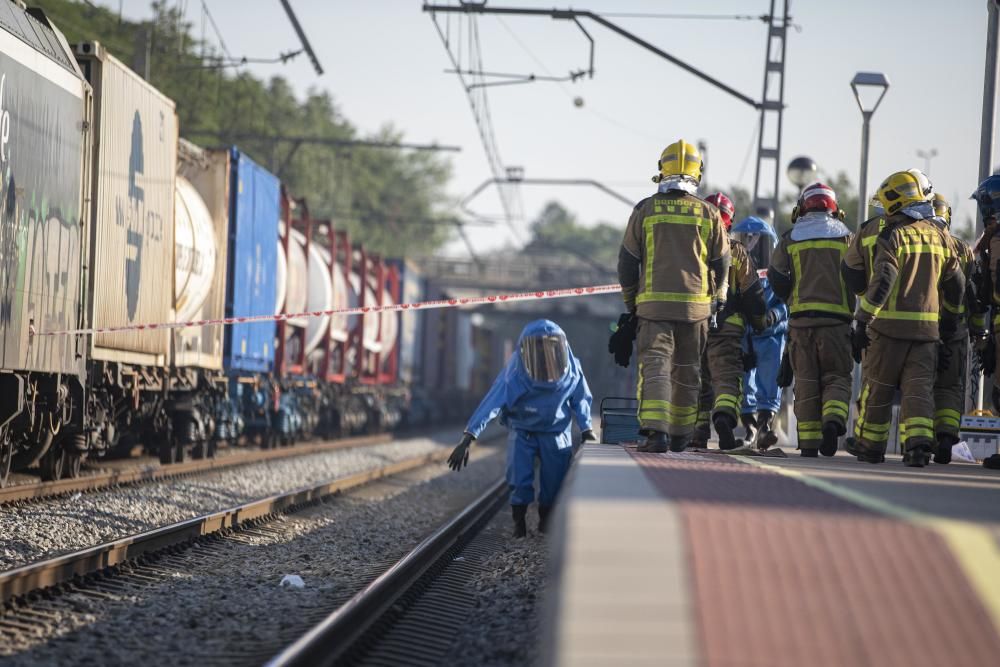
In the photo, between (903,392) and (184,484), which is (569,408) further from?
(184,484)

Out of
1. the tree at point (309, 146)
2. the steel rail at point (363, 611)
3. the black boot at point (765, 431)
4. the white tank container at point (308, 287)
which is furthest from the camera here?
the tree at point (309, 146)

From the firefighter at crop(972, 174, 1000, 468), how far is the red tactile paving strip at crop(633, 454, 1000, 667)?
20.3 feet

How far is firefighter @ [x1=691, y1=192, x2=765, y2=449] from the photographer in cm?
1039

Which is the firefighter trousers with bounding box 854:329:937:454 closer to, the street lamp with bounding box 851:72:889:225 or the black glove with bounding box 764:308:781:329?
the black glove with bounding box 764:308:781:329

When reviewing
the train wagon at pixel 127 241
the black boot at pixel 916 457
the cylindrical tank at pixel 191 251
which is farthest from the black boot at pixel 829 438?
the cylindrical tank at pixel 191 251

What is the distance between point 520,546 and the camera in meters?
11.5

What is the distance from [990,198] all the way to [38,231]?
745 cm

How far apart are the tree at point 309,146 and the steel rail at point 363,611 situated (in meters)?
31.0

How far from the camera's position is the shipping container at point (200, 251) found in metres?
17.5

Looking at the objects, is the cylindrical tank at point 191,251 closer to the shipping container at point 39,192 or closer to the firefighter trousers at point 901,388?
the shipping container at point 39,192

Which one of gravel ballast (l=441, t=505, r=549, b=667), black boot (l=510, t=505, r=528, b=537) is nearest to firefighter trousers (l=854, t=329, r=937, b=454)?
gravel ballast (l=441, t=505, r=549, b=667)

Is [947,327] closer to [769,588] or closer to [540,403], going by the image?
[540,403]

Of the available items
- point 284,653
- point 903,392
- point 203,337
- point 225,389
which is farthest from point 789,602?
point 225,389

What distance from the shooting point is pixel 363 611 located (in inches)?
292
